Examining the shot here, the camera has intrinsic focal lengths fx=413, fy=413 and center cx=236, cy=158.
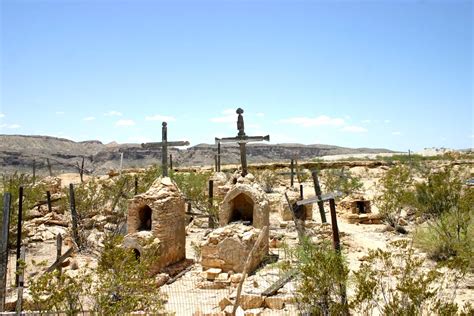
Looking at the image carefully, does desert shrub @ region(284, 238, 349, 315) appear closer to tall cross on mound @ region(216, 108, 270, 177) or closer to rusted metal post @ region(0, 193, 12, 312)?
rusted metal post @ region(0, 193, 12, 312)

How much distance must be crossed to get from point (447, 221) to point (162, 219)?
29.7 feet

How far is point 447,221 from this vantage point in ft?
43.7

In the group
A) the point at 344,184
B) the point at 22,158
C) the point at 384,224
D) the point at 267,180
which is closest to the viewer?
the point at 384,224

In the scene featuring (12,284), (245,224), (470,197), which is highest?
(470,197)

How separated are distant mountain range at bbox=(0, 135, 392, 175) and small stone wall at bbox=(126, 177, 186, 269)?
4856 centimetres

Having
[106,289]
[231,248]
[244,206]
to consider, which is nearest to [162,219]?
[231,248]

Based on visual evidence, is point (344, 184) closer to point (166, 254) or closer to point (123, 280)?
point (166, 254)

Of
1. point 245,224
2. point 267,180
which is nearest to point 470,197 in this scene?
point 245,224

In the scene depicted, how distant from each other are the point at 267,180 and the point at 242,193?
16467mm

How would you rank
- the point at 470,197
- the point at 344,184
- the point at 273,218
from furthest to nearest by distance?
1. the point at 344,184
2. the point at 273,218
3. the point at 470,197

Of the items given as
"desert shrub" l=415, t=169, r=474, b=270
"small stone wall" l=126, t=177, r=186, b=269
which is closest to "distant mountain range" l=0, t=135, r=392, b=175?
"desert shrub" l=415, t=169, r=474, b=270

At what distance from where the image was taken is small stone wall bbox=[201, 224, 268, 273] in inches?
460

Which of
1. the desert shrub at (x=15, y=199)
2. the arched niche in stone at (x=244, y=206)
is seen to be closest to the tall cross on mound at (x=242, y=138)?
the arched niche in stone at (x=244, y=206)

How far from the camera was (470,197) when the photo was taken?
502 inches
